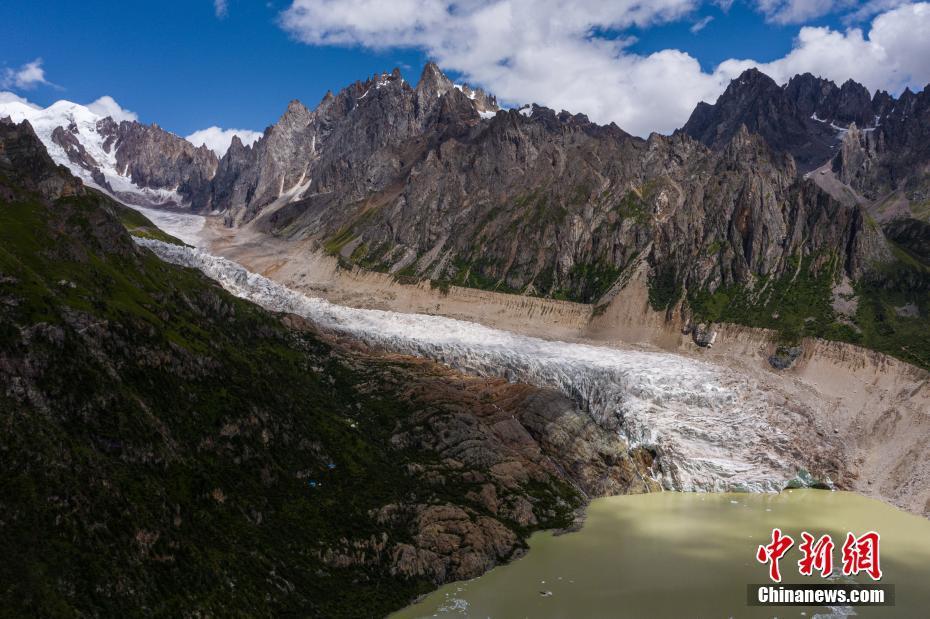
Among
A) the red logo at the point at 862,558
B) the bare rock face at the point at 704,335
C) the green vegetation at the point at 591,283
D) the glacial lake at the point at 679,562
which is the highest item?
the green vegetation at the point at 591,283

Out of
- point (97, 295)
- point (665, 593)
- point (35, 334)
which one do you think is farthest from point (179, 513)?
point (665, 593)

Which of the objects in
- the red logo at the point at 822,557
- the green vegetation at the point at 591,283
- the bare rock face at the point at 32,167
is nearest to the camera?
the red logo at the point at 822,557

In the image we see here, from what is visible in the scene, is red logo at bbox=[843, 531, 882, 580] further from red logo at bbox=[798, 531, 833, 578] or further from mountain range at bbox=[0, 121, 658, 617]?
mountain range at bbox=[0, 121, 658, 617]

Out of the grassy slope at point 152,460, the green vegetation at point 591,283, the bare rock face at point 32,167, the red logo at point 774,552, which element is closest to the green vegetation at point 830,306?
the green vegetation at point 591,283

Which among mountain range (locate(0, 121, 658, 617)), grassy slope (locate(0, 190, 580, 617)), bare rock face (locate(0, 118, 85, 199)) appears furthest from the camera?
bare rock face (locate(0, 118, 85, 199))

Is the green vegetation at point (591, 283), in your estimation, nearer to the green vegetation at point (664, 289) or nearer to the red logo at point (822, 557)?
the green vegetation at point (664, 289)

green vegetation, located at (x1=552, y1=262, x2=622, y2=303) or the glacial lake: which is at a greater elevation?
green vegetation, located at (x1=552, y1=262, x2=622, y2=303)

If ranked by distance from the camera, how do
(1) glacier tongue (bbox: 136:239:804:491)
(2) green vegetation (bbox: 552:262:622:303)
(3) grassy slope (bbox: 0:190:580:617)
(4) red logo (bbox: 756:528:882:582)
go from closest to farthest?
(3) grassy slope (bbox: 0:190:580:617) → (4) red logo (bbox: 756:528:882:582) → (1) glacier tongue (bbox: 136:239:804:491) → (2) green vegetation (bbox: 552:262:622:303)

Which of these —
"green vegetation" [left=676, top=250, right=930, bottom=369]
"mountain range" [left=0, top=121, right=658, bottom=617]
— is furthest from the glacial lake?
"green vegetation" [left=676, top=250, right=930, bottom=369]
